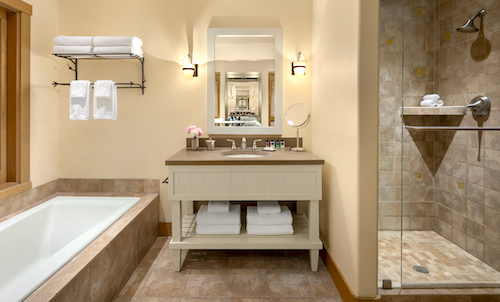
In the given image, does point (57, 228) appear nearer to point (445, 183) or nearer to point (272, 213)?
point (272, 213)

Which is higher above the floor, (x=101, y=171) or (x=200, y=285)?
(x=101, y=171)

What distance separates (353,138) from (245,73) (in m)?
1.34

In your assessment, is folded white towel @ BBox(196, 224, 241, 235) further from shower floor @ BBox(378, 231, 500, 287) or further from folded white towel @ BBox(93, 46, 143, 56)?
folded white towel @ BBox(93, 46, 143, 56)

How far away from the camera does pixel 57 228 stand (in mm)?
2242

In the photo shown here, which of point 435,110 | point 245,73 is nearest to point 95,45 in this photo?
point 245,73

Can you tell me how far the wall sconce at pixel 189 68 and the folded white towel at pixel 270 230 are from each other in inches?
57.5

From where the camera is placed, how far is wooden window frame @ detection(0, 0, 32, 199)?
7.23ft

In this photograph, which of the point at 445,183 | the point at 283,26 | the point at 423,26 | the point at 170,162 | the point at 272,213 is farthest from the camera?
the point at 283,26

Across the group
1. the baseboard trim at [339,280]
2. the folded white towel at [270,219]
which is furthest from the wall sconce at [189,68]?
the baseboard trim at [339,280]

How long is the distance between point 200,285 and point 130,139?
1494 mm

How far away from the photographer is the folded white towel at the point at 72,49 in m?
2.35

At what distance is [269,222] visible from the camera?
6.91 ft

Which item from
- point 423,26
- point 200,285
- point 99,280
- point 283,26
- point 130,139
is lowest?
point 200,285

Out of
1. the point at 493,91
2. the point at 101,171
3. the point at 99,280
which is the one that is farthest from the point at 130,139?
the point at 493,91
